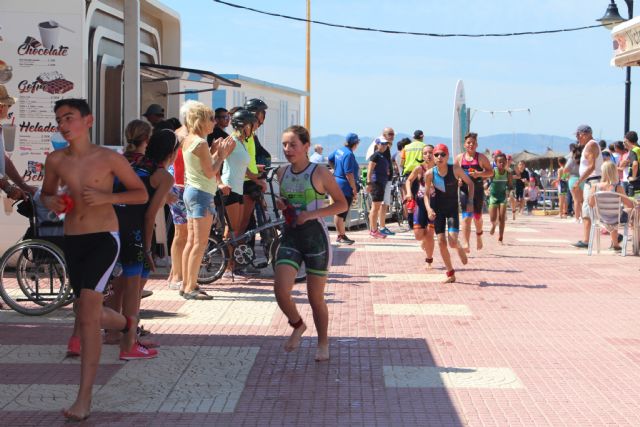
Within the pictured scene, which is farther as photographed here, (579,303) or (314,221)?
(579,303)

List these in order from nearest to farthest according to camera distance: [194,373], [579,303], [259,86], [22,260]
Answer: [194,373] → [22,260] → [579,303] → [259,86]

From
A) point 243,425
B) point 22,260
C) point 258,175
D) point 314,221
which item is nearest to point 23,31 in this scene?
point 258,175

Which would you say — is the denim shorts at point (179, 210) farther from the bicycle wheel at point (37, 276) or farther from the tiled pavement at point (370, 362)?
the bicycle wheel at point (37, 276)

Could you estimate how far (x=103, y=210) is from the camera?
591 cm

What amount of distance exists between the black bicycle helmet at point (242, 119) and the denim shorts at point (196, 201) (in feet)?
5.07

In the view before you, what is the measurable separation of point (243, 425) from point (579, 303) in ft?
18.7

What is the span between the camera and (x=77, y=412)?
5.62 meters

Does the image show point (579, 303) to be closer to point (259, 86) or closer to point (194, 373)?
point (194, 373)

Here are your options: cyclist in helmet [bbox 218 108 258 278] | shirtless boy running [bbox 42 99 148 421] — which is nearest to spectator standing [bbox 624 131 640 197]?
cyclist in helmet [bbox 218 108 258 278]

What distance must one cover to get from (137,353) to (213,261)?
397 cm

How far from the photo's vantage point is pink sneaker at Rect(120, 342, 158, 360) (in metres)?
7.27

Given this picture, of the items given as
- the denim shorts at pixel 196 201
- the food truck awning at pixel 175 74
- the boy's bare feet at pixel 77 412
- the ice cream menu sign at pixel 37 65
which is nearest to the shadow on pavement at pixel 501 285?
the denim shorts at pixel 196 201

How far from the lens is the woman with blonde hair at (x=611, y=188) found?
15.5 meters

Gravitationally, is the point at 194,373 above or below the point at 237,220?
below
